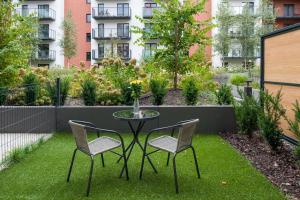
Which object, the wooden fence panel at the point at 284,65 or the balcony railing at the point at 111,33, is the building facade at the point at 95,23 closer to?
the balcony railing at the point at 111,33

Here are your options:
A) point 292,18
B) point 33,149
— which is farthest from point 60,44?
point 33,149

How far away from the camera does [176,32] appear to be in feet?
32.5

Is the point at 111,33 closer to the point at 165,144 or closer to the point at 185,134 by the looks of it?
the point at 165,144

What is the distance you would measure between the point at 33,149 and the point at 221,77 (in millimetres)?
16648

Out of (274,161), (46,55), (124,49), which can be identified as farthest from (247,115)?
(46,55)

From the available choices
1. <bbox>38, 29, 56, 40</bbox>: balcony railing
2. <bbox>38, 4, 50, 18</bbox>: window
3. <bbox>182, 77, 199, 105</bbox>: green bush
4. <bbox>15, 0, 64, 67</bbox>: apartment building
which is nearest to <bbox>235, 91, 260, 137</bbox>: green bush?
<bbox>182, 77, 199, 105</bbox>: green bush

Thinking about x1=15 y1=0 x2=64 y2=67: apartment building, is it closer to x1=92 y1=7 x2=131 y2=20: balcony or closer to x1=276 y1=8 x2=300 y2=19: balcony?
x1=92 y1=7 x2=131 y2=20: balcony

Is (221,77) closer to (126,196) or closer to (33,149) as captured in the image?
(33,149)

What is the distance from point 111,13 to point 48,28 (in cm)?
741

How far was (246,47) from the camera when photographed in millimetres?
31656

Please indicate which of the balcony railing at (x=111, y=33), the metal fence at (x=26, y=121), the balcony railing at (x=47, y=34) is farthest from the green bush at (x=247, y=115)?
the balcony railing at (x=47, y=34)

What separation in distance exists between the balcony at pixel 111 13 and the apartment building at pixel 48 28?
4017mm

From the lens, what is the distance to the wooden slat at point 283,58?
560 cm

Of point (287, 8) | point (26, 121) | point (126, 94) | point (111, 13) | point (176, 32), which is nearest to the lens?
point (26, 121)
